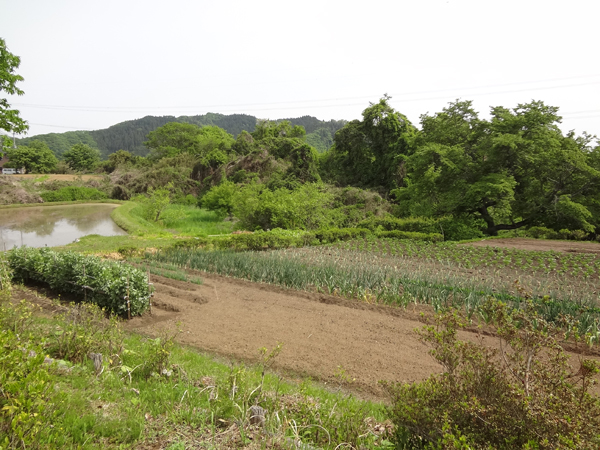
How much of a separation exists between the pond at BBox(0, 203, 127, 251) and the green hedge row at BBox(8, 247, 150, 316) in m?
9.53

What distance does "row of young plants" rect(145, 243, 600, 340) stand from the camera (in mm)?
6980

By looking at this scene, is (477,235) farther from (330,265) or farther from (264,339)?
(264,339)

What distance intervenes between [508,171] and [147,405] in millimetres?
24383

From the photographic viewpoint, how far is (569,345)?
240 inches

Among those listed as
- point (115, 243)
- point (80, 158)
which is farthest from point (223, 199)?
point (80, 158)

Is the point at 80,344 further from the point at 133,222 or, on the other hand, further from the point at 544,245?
the point at 133,222

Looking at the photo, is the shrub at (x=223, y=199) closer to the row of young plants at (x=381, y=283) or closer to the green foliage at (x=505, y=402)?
the row of young plants at (x=381, y=283)

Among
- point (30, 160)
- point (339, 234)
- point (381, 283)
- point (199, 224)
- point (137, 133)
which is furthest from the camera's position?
point (137, 133)

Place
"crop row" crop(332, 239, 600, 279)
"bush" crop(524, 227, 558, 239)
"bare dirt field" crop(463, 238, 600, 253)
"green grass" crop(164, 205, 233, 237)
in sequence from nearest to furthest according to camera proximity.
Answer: "crop row" crop(332, 239, 600, 279)
"bare dirt field" crop(463, 238, 600, 253)
"bush" crop(524, 227, 558, 239)
"green grass" crop(164, 205, 233, 237)

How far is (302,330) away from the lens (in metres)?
6.59

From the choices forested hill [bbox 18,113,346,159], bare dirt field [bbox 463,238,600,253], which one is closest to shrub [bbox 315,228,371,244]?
bare dirt field [bbox 463,238,600,253]

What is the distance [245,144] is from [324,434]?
40.4m

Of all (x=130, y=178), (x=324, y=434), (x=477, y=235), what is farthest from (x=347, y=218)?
(x=130, y=178)

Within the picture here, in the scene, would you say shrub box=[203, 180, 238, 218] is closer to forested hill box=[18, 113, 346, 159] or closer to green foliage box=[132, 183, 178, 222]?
green foliage box=[132, 183, 178, 222]
